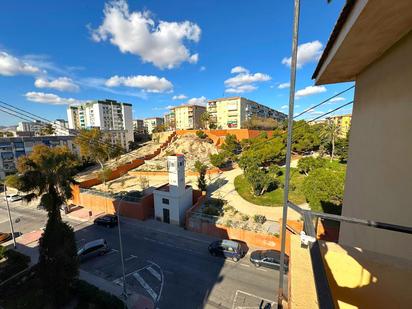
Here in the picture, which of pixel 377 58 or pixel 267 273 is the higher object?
pixel 377 58

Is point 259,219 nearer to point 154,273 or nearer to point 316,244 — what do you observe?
point 154,273

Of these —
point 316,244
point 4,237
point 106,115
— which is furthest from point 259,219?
point 106,115

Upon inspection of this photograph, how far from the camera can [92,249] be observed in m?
14.3

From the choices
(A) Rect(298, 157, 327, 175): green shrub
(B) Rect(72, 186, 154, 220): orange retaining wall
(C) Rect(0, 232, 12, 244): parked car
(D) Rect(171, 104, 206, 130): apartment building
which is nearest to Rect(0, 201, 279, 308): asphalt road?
(B) Rect(72, 186, 154, 220): orange retaining wall

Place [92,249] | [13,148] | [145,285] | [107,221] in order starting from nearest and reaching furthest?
[145,285] < [92,249] < [107,221] < [13,148]

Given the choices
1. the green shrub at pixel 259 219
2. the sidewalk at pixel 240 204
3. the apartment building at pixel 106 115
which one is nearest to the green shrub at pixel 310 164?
the sidewalk at pixel 240 204

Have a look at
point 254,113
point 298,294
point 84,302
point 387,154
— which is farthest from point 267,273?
point 254,113

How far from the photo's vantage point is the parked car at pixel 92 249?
1408 cm

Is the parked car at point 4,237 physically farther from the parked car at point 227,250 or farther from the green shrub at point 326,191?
the green shrub at point 326,191

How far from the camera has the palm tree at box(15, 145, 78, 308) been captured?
932 centimetres

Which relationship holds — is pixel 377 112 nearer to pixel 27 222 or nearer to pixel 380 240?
pixel 380 240

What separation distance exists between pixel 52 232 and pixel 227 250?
10398 mm

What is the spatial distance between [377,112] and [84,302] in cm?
1437

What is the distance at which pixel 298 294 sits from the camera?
209 cm
